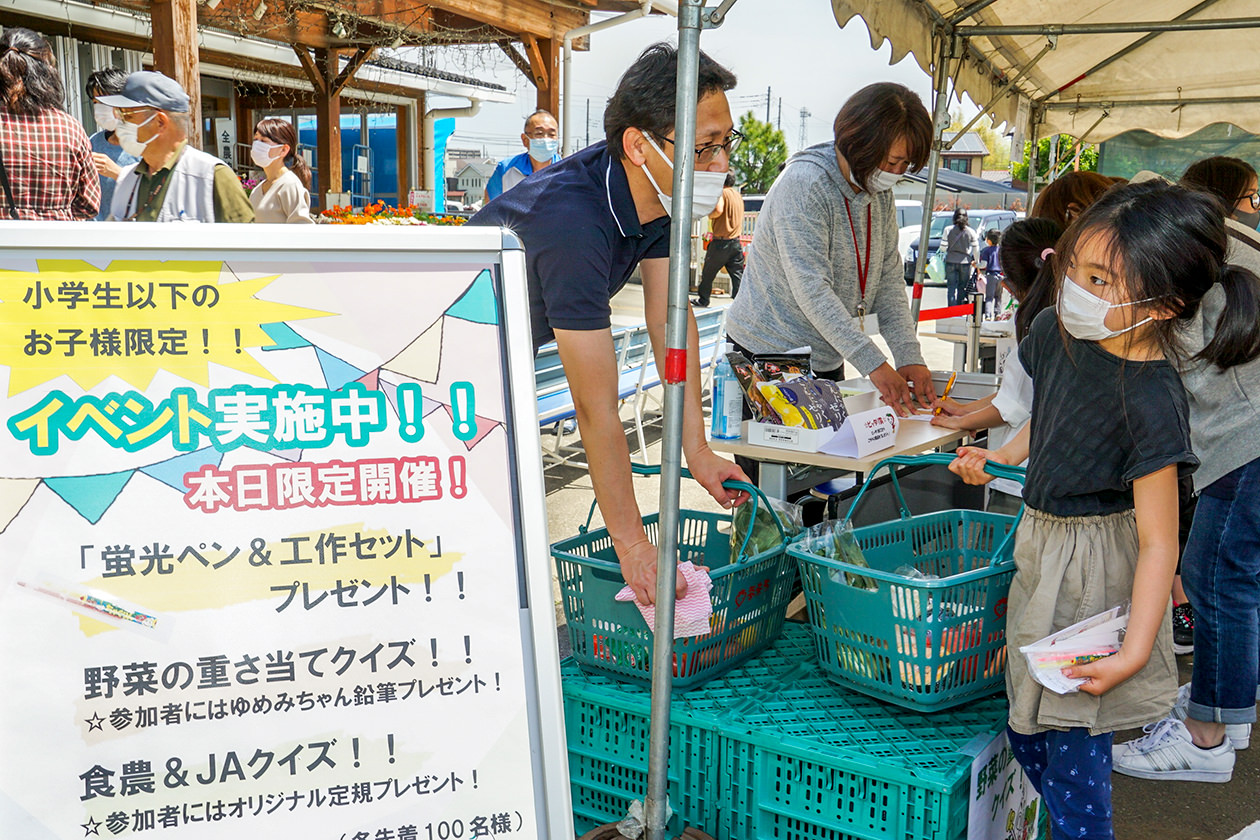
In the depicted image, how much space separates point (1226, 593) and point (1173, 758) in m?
0.51

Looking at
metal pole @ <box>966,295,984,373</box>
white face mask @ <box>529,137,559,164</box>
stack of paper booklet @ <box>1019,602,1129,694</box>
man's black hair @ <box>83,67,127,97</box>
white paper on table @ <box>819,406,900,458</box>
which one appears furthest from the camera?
white face mask @ <box>529,137,559,164</box>

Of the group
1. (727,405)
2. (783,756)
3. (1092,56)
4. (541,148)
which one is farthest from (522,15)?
(783,756)

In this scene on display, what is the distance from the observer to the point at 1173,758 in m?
2.83

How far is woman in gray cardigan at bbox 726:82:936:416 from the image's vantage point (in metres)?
2.96

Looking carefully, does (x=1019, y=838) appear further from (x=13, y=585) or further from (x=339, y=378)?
(x=13, y=585)

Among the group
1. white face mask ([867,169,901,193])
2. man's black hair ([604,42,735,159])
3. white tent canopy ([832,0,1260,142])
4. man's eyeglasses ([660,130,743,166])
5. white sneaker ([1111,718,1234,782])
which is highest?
white tent canopy ([832,0,1260,142])

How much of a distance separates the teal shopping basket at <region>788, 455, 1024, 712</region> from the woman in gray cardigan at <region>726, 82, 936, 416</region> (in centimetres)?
98

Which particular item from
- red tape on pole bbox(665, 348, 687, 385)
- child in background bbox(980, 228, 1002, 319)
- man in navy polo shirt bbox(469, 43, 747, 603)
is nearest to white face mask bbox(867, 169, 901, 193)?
man in navy polo shirt bbox(469, 43, 747, 603)

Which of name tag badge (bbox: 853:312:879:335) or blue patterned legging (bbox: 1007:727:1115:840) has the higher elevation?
name tag badge (bbox: 853:312:879:335)

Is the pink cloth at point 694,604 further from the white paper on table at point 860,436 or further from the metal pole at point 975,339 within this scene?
the metal pole at point 975,339

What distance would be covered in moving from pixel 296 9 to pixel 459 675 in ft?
31.9

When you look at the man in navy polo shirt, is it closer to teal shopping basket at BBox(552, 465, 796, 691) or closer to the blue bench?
teal shopping basket at BBox(552, 465, 796, 691)

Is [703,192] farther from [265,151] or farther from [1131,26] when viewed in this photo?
[1131,26]

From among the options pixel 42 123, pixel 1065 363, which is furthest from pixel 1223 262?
pixel 42 123
